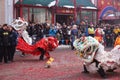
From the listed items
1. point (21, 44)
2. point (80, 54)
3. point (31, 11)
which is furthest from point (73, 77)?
point (31, 11)

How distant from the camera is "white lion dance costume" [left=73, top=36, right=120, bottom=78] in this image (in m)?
9.88

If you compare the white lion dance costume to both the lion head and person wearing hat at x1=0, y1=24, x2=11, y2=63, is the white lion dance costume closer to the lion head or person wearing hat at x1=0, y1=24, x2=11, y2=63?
Result: the lion head

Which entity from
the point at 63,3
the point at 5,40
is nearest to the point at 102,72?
the point at 5,40

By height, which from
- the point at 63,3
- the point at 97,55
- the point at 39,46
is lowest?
the point at 39,46

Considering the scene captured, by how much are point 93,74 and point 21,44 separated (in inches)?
224

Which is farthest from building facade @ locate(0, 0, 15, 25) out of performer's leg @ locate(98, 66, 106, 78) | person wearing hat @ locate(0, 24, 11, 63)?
performer's leg @ locate(98, 66, 106, 78)

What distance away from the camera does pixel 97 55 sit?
10.0 m

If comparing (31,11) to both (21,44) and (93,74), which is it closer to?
(21,44)

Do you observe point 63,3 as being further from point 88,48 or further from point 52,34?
point 88,48

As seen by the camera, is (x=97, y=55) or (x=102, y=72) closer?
(x=102, y=72)

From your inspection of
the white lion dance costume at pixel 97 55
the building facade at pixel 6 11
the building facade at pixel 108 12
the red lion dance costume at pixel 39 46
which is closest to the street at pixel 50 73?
the white lion dance costume at pixel 97 55

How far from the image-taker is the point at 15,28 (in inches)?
643

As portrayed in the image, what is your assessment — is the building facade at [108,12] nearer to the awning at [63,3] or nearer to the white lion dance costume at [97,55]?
the awning at [63,3]

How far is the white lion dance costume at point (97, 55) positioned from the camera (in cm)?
988
